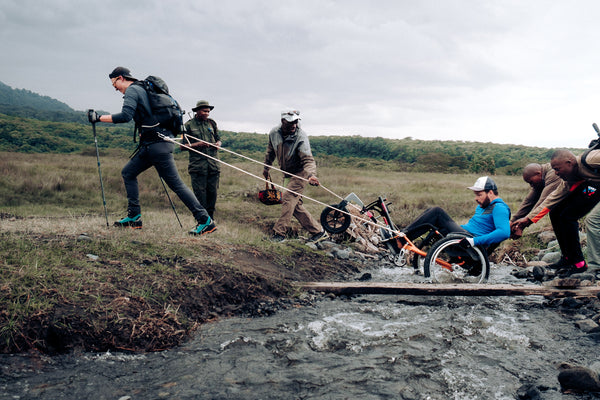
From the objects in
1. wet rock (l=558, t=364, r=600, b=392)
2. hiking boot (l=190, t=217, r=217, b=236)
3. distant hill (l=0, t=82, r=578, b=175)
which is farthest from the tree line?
wet rock (l=558, t=364, r=600, b=392)

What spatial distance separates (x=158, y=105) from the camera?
21.1ft

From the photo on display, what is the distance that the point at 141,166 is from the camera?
661 centimetres

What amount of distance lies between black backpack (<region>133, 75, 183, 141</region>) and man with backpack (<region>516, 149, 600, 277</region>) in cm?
570

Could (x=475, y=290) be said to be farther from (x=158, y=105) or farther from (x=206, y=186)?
(x=206, y=186)

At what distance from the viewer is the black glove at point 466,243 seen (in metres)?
6.13

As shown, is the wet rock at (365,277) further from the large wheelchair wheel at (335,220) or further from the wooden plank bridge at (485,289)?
the wooden plank bridge at (485,289)

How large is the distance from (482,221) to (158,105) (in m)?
5.15

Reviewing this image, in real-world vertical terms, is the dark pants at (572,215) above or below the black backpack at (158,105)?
below

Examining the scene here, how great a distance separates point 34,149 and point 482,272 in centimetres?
3904

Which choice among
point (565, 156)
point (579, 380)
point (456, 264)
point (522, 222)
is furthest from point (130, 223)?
point (565, 156)

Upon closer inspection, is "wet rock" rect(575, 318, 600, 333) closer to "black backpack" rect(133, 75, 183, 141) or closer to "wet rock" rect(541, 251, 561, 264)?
"wet rock" rect(541, 251, 561, 264)

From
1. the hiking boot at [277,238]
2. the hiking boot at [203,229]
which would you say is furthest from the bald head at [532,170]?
the hiking boot at [203,229]

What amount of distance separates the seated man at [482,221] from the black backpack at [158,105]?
4.12m

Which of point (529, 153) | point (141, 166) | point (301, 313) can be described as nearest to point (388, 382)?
point (301, 313)
